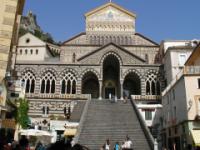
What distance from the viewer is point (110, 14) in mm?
51656

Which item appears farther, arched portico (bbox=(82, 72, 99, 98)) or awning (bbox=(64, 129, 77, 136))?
arched portico (bbox=(82, 72, 99, 98))

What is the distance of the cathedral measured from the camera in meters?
39.2

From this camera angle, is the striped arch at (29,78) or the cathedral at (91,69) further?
the striped arch at (29,78)

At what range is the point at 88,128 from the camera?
23.8 metres

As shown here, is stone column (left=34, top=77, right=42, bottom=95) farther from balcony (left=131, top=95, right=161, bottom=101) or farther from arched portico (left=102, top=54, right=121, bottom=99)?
balcony (left=131, top=95, right=161, bottom=101)

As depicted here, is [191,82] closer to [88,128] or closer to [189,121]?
[189,121]

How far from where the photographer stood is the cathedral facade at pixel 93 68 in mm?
39750

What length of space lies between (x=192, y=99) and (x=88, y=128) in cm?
952

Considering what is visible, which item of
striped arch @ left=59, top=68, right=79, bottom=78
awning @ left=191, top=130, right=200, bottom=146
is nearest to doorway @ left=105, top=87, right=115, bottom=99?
striped arch @ left=59, top=68, right=79, bottom=78

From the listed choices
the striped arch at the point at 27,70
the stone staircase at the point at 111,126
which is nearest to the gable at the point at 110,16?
the striped arch at the point at 27,70

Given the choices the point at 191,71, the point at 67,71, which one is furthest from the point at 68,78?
the point at 191,71

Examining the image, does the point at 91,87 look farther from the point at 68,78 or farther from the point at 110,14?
the point at 110,14

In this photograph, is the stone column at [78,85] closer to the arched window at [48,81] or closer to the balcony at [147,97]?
the arched window at [48,81]

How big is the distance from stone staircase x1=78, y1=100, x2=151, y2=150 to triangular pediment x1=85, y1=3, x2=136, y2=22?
77.3 ft
